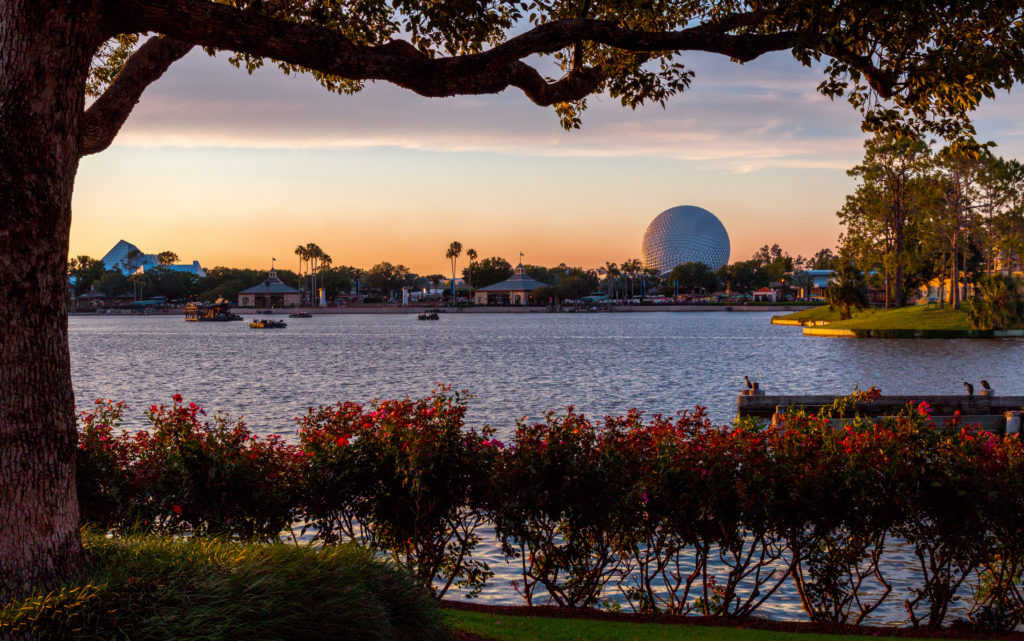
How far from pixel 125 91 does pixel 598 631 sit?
20.7 feet

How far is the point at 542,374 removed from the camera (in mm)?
47875

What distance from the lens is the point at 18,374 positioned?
5215 mm

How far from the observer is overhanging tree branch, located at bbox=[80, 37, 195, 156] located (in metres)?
7.16

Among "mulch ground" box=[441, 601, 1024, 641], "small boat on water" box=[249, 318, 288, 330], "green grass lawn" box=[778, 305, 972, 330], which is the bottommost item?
"small boat on water" box=[249, 318, 288, 330]

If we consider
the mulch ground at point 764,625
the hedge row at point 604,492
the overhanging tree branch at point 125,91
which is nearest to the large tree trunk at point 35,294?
the overhanging tree branch at point 125,91

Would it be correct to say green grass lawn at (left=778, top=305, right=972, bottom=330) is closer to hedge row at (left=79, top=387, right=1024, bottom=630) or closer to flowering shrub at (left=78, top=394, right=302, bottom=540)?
hedge row at (left=79, top=387, right=1024, bottom=630)

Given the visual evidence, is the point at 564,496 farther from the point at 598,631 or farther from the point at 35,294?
the point at 35,294

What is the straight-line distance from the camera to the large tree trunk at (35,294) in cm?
517

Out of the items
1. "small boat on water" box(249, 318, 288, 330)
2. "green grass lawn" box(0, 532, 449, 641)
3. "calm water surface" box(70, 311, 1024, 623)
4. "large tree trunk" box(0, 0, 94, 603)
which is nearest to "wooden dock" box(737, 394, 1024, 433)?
"calm water surface" box(70, 311, 1024, 623)

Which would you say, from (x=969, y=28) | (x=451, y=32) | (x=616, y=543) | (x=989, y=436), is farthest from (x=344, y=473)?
(x=969, y=28)

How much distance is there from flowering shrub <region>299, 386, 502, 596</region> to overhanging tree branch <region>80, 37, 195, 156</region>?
329cm

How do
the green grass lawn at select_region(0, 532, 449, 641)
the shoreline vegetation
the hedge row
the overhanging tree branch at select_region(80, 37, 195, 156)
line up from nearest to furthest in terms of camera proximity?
the green grass lawn at select_region(0, 532, 449, 641), the hedge row, the overhanging tree branch at select_region(80, 37, 195, 156), the shoreline vegetation

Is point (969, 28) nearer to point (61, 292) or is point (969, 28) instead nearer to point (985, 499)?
point (985, 499)

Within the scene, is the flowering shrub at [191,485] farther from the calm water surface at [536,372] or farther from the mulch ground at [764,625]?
the calm water surface at [536,372]
